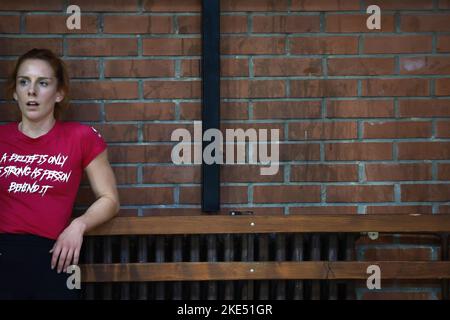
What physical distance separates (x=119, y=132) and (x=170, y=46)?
0.45 metres

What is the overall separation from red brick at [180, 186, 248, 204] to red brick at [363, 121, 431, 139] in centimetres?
62

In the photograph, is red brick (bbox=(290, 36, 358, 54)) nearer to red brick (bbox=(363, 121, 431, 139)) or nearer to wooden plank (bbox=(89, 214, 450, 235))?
red brick (bbox=(363, 121, 431, 139))

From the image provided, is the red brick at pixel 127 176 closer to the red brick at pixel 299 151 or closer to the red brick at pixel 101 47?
the red brick at pixel 101 47

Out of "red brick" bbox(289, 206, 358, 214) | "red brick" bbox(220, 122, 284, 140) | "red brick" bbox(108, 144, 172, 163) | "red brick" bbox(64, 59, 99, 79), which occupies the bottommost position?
"red brick" bbox(289, 206, 358, 214)

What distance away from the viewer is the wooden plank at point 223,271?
2.76 metres

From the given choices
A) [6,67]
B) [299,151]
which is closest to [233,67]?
[299,151]

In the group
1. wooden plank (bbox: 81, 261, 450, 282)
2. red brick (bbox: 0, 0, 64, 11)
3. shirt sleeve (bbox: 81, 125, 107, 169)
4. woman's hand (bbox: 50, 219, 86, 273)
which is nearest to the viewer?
woman's hand (bbox: 50, 219, 86, 273)

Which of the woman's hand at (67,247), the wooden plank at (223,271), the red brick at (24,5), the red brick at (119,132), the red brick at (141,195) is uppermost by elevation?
the red brick at (24,5)

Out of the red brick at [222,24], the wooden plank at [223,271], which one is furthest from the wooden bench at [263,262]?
the red brick at [222,24]

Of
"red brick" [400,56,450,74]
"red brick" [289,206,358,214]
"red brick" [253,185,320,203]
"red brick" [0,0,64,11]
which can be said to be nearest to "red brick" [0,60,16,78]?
"red brick" [0,0,64,11]

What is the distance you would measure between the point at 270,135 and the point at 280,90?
21 cm

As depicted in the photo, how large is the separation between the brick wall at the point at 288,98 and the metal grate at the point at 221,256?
0.52ft

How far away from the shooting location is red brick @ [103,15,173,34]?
2.92 meters

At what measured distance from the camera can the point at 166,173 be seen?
2949mm
